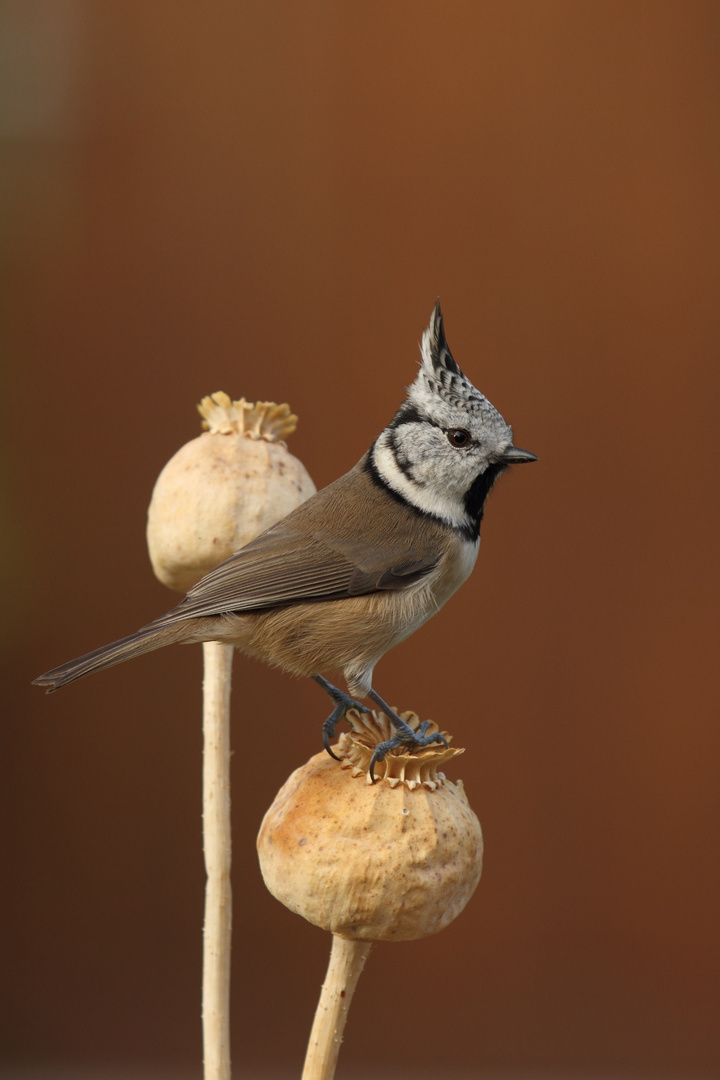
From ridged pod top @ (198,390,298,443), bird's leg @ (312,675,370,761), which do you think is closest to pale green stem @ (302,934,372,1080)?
bird's leg @ (312,675,370,761)

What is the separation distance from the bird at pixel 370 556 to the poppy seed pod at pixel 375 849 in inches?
7.2

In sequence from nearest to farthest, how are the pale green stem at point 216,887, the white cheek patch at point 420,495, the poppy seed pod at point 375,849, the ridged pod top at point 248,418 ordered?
the poppy seed pod at point 375,849
the pale green stem at point 216,887
the ridged pod top at point 248,418
the white cheek patch at point 420,495

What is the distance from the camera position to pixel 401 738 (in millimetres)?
675

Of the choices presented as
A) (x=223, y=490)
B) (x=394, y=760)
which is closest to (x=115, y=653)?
(x=223, y=490)

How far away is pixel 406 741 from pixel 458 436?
10.9 inches

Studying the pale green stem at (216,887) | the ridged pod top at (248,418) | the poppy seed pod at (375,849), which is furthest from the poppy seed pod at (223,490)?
the poppy seed pod at (375,849)

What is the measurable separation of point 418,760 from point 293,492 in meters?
0.26

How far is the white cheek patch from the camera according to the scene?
892 millimetres

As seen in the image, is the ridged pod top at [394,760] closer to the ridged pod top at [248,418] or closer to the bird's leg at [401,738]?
the bird's leg at [401,738]

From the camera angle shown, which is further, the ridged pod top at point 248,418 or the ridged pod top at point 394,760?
the ridged pod top at point 248,418

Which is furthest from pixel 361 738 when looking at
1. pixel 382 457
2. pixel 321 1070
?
pixel 382 457

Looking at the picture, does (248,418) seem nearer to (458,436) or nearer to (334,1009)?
(458,436)

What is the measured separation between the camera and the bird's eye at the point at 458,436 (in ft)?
2.70

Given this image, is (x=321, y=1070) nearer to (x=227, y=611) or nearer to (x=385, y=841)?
(x=385, y=841)
